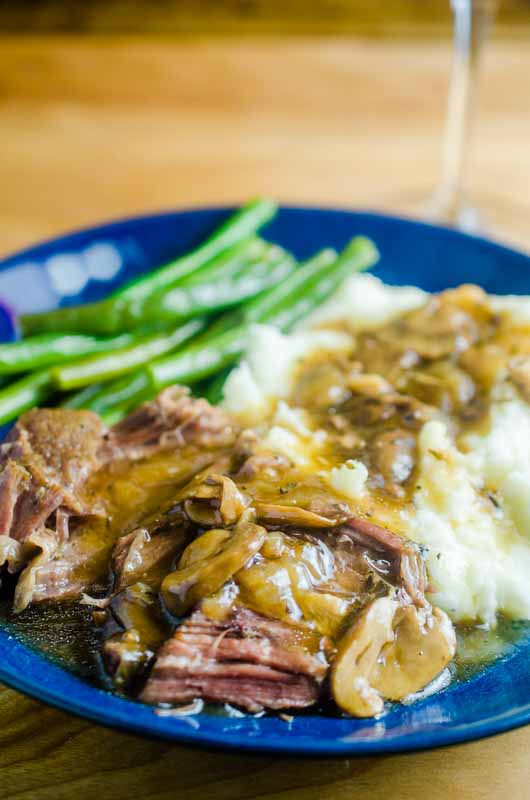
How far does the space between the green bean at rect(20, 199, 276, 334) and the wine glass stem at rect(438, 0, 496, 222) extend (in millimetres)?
1665

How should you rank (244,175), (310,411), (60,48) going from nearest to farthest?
(310,411) → (244,175) → (60,48)

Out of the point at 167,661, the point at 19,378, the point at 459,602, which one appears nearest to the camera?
the point at 167,661

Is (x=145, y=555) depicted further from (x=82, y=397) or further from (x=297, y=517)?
(x=82, y=397)

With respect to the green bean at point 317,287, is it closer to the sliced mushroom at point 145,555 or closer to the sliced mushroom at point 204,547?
the sliced mushroom at point 145,555

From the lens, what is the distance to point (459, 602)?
333 cm

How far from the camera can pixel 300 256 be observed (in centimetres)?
571

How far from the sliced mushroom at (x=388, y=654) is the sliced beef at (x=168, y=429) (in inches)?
45.3

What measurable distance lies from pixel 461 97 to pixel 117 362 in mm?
4772

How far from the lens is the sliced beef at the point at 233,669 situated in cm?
291

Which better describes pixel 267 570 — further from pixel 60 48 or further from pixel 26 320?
pixel 60 48

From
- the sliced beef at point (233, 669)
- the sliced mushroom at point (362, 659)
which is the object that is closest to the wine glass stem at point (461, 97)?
the sliced mushroom at point (362, 659)

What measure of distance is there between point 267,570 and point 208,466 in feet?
2.49

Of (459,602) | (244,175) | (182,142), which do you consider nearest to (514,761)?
(459,602)

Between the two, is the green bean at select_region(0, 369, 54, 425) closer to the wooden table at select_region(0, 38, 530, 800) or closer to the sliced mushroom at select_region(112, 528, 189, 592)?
the sliced mushroom at select_region(112, 528, 189, 592)
